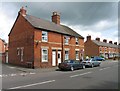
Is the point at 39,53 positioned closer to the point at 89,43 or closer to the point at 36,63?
the point at 36,63

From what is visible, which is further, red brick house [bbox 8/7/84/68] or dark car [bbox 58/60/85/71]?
red brick house [bbox 8/7/84/68]

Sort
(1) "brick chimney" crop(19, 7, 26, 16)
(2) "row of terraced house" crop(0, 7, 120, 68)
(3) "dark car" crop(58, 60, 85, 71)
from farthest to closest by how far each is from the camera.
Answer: (1) "brick chimney" crop(19, 7, 26, 16) → (2) "row of terraced house" crop(0, 7, 120, 68) → (3) "dark car" crop(58, 60, 85, 71)

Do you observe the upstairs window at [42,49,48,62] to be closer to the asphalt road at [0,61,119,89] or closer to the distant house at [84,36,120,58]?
the asphalt road at [0,61,119,89]

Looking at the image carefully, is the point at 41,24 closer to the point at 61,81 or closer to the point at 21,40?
the point at 21,40

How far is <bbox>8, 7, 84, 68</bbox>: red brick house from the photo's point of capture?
84.1 ft

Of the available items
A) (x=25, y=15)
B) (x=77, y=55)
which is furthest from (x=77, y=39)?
(x=25, y=15)

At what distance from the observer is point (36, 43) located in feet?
83.6

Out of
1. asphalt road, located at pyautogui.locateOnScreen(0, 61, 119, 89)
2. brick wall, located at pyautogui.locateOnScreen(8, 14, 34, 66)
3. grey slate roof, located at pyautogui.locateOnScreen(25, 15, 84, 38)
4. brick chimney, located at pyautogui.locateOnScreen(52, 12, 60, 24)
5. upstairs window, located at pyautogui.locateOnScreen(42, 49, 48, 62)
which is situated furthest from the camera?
brick chimney, located at pyautogui.locateOnScreen(52, 12, 60, 24)

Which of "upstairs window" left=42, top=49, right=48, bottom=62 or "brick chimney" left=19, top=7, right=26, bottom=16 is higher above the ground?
"brick chimney" left=19, top=7, right=26, bottom=16

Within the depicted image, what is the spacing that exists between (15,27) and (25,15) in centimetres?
305

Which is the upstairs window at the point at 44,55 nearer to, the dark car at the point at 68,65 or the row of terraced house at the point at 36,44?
the row of terraced house at the point at 36,44

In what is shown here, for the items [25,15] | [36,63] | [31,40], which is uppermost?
[25,15]

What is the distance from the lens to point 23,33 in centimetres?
2791

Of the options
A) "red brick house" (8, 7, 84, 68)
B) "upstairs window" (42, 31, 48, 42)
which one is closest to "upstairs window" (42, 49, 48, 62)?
"red brick house" (8, 7, 84, 68)
